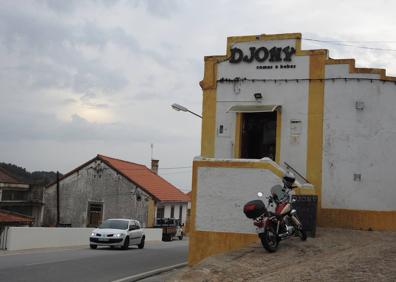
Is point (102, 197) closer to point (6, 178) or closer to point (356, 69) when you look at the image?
point (6, 178)

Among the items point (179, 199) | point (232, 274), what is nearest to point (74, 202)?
point (179, 199)

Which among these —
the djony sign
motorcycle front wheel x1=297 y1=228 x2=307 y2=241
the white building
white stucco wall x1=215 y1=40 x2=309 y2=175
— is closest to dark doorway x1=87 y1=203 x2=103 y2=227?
the white building

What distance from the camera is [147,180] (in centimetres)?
5397

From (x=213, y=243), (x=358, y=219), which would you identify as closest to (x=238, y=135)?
(x=358, y=219)

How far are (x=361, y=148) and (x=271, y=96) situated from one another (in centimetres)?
331

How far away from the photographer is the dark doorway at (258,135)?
19.7m

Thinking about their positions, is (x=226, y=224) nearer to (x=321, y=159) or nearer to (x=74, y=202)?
(x=321, y=159)

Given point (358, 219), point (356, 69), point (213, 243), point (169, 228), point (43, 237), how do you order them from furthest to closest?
point (169, 228) → point (43, 237) → point (356, 69) → point (358, 219) → point (213, 243)

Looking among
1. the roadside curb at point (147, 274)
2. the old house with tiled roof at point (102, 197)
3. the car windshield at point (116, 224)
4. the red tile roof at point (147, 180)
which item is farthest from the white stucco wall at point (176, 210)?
the roadside curb at point (147, 274)

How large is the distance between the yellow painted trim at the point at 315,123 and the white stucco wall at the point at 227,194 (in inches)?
149

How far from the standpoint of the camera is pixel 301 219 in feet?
48.6

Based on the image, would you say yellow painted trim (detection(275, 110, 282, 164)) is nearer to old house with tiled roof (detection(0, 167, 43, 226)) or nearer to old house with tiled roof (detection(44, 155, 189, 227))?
old house with tiled roof (detection(0, 167, 43, 226))

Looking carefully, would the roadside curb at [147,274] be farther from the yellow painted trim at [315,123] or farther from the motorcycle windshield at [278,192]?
the yellow painted trim at [315,123]

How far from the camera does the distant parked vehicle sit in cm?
4672
